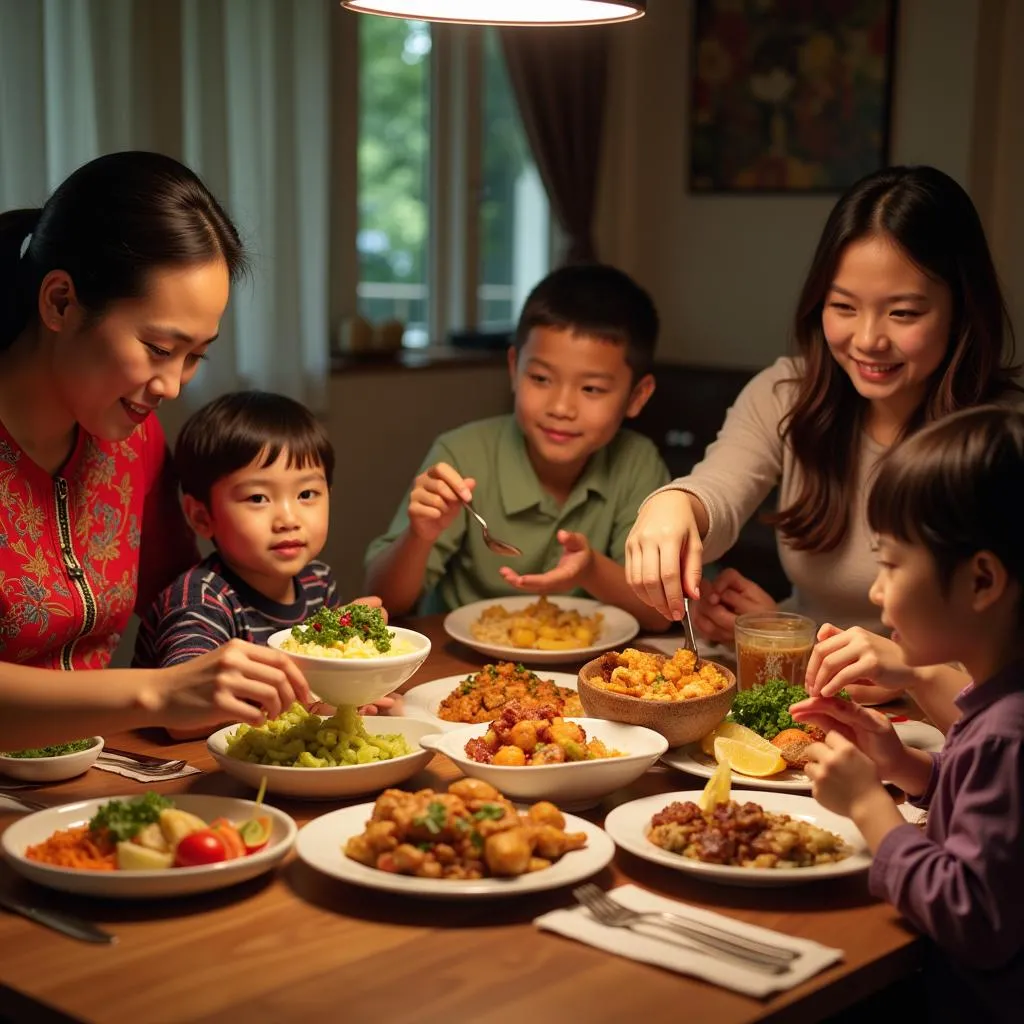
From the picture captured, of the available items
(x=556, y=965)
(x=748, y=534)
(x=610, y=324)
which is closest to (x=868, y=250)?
(x=610, y=324)

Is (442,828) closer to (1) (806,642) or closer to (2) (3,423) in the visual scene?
(1) (806,642)

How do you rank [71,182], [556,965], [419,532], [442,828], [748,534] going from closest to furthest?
[556,965] < [442,828] < [71,182] < [419,532] < [748,534]

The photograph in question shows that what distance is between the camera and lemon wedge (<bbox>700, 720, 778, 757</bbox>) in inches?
69.1

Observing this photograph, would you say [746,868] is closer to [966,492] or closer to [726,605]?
[966,492]

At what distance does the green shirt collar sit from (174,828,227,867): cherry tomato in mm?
1586

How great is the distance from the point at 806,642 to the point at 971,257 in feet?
2.53

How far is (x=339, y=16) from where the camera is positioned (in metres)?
4.67

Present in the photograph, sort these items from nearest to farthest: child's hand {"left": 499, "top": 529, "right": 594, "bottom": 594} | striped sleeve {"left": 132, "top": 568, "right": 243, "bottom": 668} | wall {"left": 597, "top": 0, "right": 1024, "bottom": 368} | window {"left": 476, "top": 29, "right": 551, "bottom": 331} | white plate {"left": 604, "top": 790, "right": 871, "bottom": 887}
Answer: white plate {"left": 604, "top": 790, "right": 871, "bottom": 887}, striped sleeve {"left": 132, "top": 568, "right": 243, "bottom": 668}, child's hand {"left": 499, "top": 529, "right": 594, "bottom": 594}, wall {"left": 597, "top": 0, "right": 1024, "bottom": 368}, window {"left": 476, "top": 29, "right": 551, "bottom": 331}

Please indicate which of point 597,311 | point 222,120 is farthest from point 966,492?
point 222,120

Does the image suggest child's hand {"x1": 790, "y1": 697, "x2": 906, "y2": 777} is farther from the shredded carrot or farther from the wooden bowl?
the shredded carrot

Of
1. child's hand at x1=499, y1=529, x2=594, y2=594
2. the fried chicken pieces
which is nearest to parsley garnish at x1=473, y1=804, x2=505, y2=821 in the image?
the fried chicken pieces

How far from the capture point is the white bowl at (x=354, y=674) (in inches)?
63.5

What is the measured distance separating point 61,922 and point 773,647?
1095 millimetres

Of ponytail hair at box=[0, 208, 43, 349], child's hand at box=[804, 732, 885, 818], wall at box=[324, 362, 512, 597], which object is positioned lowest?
wall at box=[324, 362, 512, 597]
